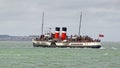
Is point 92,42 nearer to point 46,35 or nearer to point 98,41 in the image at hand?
point 98,41

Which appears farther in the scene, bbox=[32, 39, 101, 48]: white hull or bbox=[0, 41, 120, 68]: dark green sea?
bbox=[32, 39, 101, 48]: white hull

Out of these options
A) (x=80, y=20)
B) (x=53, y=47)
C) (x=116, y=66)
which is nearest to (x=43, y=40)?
(x=53, y=47)

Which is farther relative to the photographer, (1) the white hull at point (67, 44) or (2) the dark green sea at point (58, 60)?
(1) the white hull at point (67, 44)

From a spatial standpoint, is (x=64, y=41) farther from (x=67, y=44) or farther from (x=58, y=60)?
(x=58, y=60)

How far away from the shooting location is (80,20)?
6142 inches

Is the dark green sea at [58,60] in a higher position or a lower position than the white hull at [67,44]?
lower

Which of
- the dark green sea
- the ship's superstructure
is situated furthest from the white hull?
the dark green sea

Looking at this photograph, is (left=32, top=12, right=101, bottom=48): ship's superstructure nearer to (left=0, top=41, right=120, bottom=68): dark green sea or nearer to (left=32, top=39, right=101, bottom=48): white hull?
(left=32, top=39, right=101, bottom=48): white hull

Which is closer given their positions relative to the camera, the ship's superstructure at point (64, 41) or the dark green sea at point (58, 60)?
the dark green sea at point (58, 60)

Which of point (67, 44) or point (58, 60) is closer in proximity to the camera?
point (58, 60)

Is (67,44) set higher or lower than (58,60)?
higher

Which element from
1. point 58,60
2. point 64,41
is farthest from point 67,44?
point 58,60

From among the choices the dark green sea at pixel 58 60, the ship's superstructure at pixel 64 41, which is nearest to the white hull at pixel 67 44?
the ship's superstructure at pixel 64 41

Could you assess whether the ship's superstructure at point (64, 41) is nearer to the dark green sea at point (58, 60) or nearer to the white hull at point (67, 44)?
the white hull at point (67, 44)
